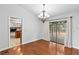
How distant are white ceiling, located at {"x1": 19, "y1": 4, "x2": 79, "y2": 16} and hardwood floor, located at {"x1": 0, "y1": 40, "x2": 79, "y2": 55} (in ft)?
1.51

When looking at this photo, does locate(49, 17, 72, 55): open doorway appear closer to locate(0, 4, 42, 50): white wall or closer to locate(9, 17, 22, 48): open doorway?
locate(0, 4, 42, 50): white wall

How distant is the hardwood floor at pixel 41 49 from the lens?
1286 millimetres

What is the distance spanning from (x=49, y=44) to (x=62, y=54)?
0.81ft

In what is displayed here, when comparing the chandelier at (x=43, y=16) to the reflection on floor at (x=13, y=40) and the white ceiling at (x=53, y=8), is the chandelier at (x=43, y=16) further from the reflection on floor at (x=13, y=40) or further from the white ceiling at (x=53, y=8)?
the reflection on floor at (x=13, y=40)

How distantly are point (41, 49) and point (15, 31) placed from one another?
Result: 475 mm

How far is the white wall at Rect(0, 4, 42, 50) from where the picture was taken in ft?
4.07

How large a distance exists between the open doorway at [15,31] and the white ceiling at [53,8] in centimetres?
23

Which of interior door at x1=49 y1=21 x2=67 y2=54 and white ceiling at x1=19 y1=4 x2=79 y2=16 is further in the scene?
interior door at x1=49 y1=21 x2=67 y2=54

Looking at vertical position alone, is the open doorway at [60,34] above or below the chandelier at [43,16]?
below

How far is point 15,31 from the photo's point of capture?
1.31 metres

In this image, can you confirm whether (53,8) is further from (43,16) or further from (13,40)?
(13,40)

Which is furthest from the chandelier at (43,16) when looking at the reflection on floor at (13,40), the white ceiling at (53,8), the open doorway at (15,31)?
the reflection on floor at (13,40)

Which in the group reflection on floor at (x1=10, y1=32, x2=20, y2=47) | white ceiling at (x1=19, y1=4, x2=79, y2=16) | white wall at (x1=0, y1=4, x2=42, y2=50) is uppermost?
white ceiling at (x1=19, y1=4, x2=79, y2=16)

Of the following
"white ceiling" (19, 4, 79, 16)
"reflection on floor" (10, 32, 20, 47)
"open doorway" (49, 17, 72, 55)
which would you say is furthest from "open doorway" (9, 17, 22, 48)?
"open doorway" (49, 17, 72, 55)
